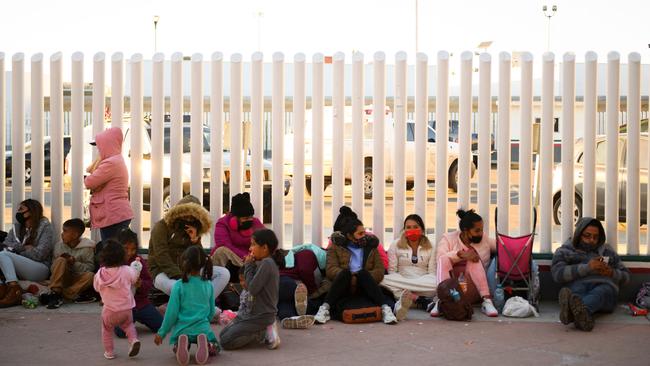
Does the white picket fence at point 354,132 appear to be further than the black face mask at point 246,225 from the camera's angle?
Yes

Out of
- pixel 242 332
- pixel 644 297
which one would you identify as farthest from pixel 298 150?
pixel 644 297

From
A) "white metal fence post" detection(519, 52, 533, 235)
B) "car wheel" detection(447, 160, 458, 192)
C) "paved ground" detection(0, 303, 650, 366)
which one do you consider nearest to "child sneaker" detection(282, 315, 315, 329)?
"paved ground" detection(0, 303, 650, 366)

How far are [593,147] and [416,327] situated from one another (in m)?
A: 2.82

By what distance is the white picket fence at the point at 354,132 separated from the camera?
414 inches

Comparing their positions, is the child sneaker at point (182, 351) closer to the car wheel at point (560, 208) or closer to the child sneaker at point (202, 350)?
the child sneaker at point (202, 350)

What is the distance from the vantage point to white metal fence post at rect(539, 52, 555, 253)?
34.6 ft

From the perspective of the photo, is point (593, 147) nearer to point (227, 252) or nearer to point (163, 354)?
point (227, 252)

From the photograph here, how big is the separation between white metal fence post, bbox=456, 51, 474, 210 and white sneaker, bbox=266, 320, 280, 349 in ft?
9.81

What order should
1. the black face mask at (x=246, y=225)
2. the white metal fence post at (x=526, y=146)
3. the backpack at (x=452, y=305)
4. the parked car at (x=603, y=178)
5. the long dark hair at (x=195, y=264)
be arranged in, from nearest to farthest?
the long dark hair at (x=195, y=264), the backpack at (x=452, y=305), the black face mask at (x=246, y=225), the white metal fence post at (x=526, y=146), the parked car at (x=603, y=178)

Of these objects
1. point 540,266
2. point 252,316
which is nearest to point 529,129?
point 540,266

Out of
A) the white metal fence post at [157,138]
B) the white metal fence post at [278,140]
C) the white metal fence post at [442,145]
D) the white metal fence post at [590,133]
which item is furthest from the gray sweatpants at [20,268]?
the white metal fence post at [590,133]

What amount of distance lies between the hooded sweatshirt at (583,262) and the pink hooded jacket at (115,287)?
400 centimetres

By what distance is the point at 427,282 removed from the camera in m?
9.98

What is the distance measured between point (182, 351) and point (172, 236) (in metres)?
2.20
